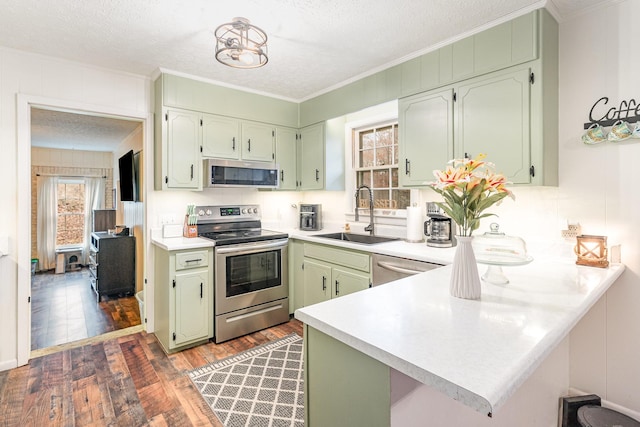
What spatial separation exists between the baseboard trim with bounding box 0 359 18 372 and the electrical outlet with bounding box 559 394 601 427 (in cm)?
379

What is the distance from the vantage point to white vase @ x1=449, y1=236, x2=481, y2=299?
128cm

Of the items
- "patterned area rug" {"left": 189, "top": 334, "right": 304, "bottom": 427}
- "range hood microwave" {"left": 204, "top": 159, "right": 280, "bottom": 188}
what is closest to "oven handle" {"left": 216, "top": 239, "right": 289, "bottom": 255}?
"range hood microwave" {"left": 204, "top": 159, "right": 280, "bottom": 188}

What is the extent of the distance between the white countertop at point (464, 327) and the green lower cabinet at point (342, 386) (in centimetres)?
7

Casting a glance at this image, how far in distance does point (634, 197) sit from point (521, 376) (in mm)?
1808

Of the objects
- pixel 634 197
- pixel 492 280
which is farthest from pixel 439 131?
pixel 492 280

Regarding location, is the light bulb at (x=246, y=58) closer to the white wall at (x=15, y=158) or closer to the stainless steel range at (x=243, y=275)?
the stainless steel range at (x=243, y=275)

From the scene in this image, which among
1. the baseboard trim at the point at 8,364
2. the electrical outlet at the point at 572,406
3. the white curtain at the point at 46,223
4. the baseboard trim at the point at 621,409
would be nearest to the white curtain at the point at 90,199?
the white curtain at the point at 46,223

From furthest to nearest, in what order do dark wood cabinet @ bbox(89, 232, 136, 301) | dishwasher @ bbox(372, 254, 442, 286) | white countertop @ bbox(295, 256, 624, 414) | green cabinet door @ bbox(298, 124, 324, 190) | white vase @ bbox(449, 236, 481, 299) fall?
dark wood cabinet @ bbox(89, 232, 136, 301) < green cabinet door @ bbox(298, 124, 324, 190) < dishwasher @ bbox(372, 254, 442, 286) < white vase @ bbox(449, 236, 481, 299) < white countertop @ bbox(295, 256, 624, 414)

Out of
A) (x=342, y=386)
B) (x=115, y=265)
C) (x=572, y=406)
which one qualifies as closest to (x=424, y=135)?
(x=572, y=406)

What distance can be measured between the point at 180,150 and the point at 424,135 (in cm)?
218

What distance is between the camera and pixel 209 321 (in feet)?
9.61

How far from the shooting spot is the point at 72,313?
381cm

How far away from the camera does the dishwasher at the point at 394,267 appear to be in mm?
2268

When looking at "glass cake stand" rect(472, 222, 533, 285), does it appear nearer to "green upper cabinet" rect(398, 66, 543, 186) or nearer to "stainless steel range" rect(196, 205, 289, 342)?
"green upper cabinet" rect(398, 66, 543, 186)
